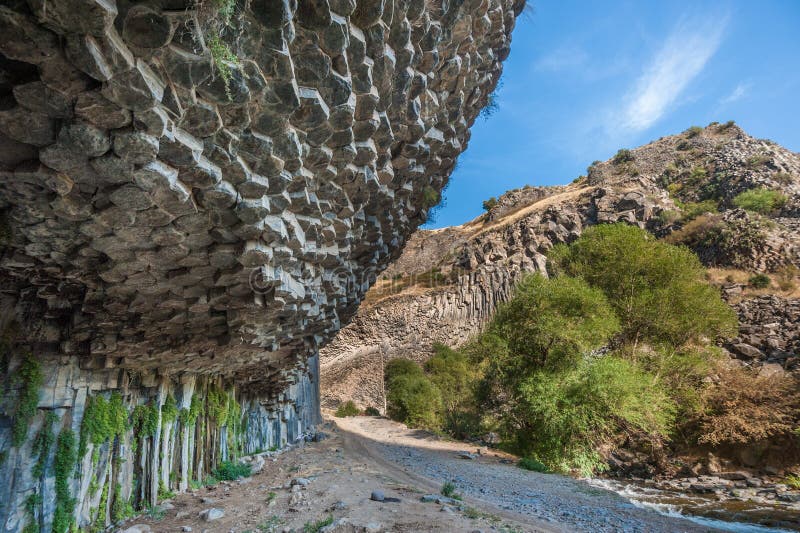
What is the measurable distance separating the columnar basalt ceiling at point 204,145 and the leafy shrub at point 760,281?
24104mm

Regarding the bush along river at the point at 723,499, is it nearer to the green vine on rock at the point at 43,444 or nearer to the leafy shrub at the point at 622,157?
the green vine on rock at the point at 43,444

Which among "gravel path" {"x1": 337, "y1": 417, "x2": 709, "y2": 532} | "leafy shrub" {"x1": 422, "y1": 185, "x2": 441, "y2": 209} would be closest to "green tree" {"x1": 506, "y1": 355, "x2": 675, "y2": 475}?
"gravel path" {"x1": 337, "y1": 417, "x2": 709, "y2": 532}

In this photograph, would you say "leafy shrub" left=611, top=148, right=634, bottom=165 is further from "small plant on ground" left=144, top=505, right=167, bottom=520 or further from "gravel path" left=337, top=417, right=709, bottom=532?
"small plant on ground" left=144, top=505, right=167, bottom=520

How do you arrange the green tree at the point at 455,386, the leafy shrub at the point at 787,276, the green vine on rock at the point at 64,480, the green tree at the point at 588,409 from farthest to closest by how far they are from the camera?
the leafy shrub at the point at 787,276 < the green tree at the point at 455,386 < the green tree at the point at 588,409 < the green vine on rock at the point at 64,480

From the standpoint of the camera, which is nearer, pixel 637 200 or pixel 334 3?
pixel 334 3

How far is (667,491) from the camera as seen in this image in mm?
10867

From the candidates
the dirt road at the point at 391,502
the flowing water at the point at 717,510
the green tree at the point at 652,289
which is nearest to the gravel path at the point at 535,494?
the dirt road at the point at 391,502

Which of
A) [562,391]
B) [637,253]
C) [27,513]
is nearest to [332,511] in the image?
[27,513]

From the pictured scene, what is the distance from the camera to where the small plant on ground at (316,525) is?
4.12 m

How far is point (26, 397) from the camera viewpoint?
357 cm

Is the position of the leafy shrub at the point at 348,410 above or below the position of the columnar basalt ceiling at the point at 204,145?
below

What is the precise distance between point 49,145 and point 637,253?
17.4 metres

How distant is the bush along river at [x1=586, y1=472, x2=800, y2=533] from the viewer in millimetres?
7727

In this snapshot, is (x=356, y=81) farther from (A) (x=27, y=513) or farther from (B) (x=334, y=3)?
(A) (x=27, y=513)
